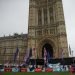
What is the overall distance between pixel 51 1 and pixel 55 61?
81.0ft

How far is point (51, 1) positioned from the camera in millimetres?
60562

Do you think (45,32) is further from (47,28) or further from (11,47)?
(11,47)

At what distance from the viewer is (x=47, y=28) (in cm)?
5672

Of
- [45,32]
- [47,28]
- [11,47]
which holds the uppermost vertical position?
[47,28]

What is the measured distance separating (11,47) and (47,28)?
51.7ft

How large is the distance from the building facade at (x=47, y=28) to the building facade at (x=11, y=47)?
7.19 meters

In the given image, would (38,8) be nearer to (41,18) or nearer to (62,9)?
(41,18)

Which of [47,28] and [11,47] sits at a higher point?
[47,28]

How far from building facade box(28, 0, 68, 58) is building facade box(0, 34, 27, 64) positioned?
283 inches

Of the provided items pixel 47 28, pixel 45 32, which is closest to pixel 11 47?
pixel 45 32

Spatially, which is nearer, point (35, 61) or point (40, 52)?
point (35, 61)

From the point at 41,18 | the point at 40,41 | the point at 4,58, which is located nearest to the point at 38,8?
the point at 41,18

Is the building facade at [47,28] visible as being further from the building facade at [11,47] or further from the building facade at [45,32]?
the building facade at [11,47]

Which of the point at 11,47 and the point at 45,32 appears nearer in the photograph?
the point at 45,32
